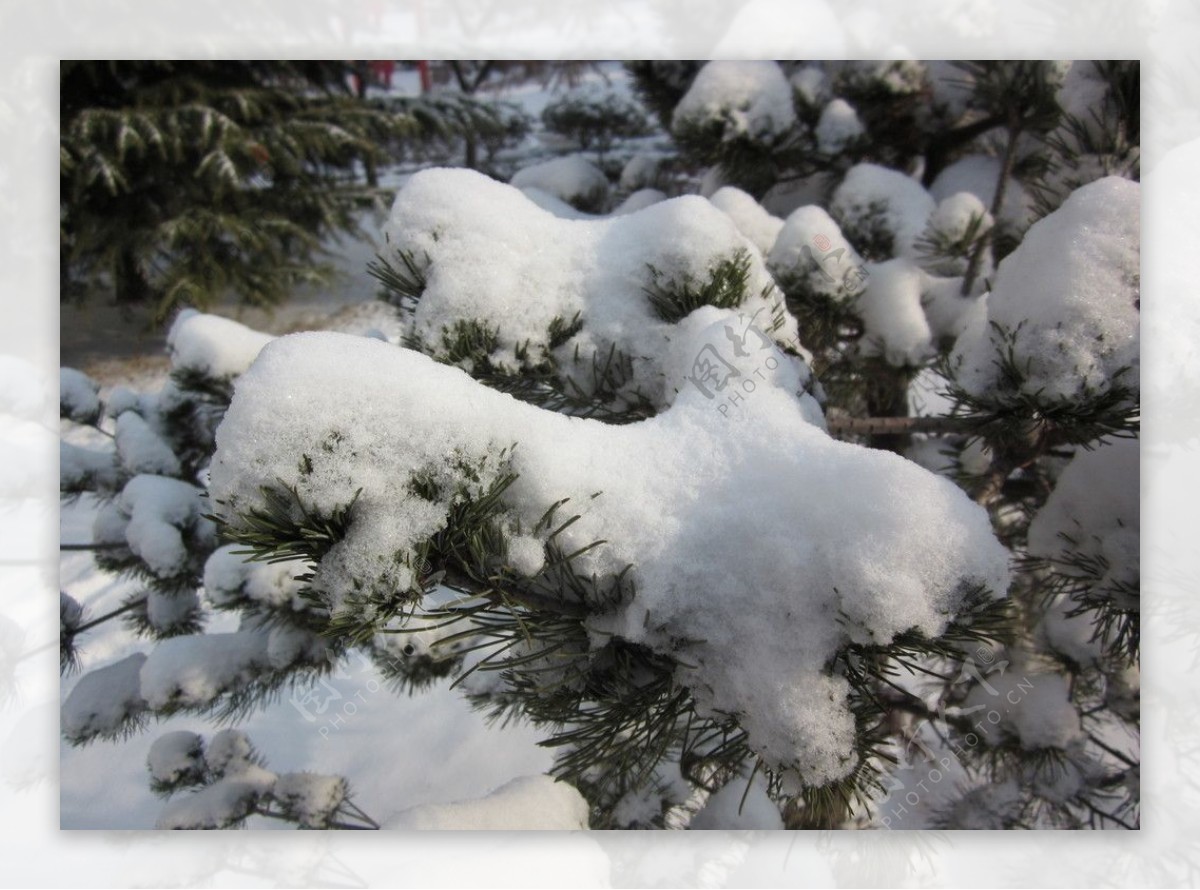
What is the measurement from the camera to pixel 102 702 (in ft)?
2.49

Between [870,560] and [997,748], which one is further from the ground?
[870,560]

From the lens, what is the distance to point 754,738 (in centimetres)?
38

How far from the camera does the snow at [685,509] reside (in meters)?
0.31

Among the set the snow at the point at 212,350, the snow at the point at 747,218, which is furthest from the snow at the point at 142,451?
the snow at the point at 747,218

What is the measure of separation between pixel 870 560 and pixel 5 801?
880mm

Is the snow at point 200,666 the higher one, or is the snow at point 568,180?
the snow at point 568,180

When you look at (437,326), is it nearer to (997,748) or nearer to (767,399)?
(767,399)

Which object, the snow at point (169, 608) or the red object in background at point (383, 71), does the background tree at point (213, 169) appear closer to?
the red object in background at point (383, 71)

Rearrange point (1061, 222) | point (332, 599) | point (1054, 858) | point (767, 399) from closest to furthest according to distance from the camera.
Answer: point (332, 599)
point (767, 399)
point (1061, 222)
point (1054, 858)

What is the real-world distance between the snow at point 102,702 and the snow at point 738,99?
90 cm

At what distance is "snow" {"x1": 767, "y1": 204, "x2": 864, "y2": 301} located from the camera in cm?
69

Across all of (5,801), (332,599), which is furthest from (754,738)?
(5,801)

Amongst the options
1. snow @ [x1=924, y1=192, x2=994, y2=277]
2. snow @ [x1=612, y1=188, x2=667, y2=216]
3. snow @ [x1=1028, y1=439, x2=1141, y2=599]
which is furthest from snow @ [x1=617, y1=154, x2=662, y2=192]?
snow @ [x1=1028, y1=439, x2=1141, y2=599]

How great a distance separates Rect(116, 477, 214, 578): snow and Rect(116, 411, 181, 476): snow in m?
0.03
